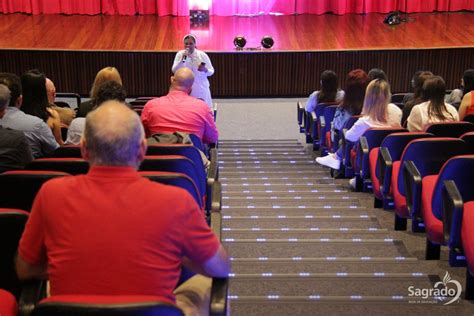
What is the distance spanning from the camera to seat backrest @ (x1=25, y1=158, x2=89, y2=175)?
2.91 meters

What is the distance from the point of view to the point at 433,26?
473 inches

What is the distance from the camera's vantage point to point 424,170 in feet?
12.2

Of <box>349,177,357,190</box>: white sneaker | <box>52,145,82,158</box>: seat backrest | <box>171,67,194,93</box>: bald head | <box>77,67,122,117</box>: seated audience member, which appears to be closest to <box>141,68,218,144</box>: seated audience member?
<box>171,67,194,93</box>: bald head

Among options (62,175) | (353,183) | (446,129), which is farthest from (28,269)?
(353,183)

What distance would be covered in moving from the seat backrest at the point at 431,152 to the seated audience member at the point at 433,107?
3.44 ft

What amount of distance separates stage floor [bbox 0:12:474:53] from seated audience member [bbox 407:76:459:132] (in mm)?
5223

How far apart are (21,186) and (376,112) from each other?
2.94m

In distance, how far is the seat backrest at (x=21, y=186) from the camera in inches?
99.2

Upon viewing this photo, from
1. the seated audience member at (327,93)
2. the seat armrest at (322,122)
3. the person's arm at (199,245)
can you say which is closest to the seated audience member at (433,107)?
the seat armrest at (322,122)

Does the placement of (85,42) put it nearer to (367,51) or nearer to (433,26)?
(367,51)

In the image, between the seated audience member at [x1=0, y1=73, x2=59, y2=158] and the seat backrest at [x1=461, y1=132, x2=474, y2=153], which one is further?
the seated audience member at [x1=0, y1=73, x2=59, y2=158]

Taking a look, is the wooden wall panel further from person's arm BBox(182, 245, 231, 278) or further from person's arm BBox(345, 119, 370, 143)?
person's arm BBox(182, 245, 231, 278)

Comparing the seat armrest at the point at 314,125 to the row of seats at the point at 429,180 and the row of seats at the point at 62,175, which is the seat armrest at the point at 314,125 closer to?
the row of seats at the point at 429,180

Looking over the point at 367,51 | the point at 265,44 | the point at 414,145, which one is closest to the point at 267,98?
the point at 265,44
